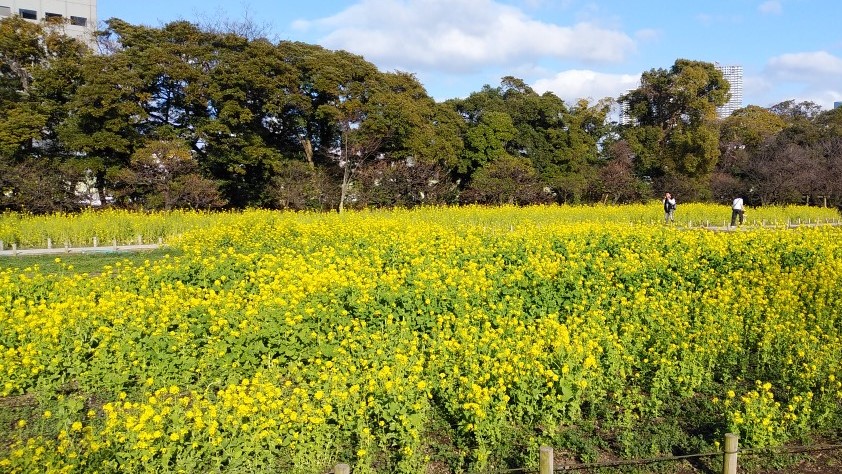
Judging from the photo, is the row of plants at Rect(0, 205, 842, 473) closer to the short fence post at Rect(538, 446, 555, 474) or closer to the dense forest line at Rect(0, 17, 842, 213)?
the short fence post at Rect(538, 446, 555, 474)

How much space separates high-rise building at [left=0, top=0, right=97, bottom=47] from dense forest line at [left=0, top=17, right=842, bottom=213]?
1618 cm

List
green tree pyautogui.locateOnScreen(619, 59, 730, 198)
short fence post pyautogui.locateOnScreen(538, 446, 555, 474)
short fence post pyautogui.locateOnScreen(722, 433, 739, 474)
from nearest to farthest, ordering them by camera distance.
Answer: short fence post pyautogui.locateOnScreen(538, 446, 555, 474) < short fence post pyautogui.locateOnScreen(722, 433, 739, 474) < green tree pyautogui.locateOnScreen(619, 59, 730, 198)

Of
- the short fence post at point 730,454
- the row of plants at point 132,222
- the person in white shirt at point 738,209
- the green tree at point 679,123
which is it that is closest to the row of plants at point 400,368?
the short fence post at point 730,454

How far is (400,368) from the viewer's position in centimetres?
439

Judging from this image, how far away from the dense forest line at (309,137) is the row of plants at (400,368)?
15.2m

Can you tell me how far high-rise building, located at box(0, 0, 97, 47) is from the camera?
35062 millimetres

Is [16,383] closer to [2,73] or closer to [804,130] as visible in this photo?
[2,73]

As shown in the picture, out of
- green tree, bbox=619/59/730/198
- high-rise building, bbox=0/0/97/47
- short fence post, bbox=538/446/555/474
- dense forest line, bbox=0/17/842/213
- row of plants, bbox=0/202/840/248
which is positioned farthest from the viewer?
high-rise building, bbox=0/0/97/47

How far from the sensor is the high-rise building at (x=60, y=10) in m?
35.1

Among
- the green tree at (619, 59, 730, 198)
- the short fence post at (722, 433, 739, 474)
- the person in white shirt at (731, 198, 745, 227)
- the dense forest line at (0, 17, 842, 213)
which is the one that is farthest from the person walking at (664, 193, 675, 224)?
the short fence post at (722, 433, 739, 474)

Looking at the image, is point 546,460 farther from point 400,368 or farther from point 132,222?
point 132,222

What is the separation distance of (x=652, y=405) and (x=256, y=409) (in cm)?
308

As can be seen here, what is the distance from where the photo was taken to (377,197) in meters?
24.5

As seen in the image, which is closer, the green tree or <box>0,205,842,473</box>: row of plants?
<box>0,205,842,473</box>: row of plants
